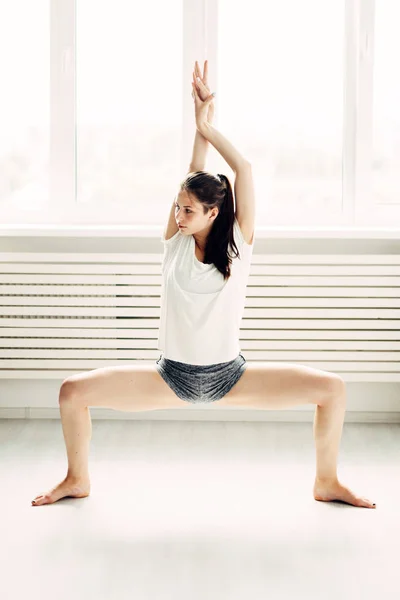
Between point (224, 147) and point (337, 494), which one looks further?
point (337, 494)

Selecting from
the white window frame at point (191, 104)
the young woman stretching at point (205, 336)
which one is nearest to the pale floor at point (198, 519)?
the young woman stretching at point (205, 336)

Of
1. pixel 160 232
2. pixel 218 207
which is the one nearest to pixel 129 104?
pixel 160 232

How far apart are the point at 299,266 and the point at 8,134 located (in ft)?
4.35

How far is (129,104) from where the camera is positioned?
3.19 m

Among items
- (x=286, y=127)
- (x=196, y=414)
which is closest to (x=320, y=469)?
(x=196, y=414)

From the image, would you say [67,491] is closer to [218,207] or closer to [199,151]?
[218,207]

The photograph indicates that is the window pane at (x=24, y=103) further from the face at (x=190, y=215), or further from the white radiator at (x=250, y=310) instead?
the face at (x=190, y=215)

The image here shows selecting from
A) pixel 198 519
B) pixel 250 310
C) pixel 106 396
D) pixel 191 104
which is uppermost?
pixel 191 104

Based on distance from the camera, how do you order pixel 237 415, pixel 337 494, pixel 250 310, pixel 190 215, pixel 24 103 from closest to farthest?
pixel 190 215, pixel 337 494, pixel 250 310, pixel 237 415, pixel 24 103

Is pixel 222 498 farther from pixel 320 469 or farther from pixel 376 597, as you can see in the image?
pixel 376 597

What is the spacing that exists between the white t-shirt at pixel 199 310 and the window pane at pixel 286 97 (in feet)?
3.79

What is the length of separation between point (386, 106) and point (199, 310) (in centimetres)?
156

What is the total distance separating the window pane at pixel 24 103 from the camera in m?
3.18

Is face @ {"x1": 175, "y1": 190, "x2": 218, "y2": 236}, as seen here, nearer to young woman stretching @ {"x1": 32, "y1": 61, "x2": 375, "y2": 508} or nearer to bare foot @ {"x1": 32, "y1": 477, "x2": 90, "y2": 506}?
young woman stretching @ {"x1": 32, "y1": 61, "x2": 375, "y2": 508}
